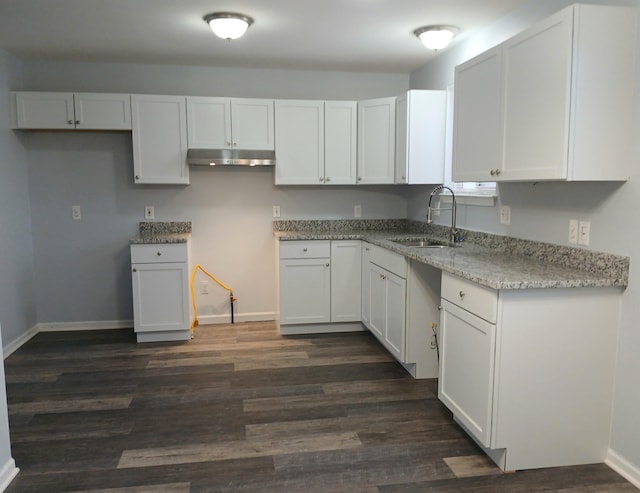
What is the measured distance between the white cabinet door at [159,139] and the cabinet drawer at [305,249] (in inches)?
41.5

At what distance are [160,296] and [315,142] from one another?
6.26 feet

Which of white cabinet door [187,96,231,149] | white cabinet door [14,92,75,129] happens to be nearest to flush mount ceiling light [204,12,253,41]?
white cabinet door [187,96,231,149]

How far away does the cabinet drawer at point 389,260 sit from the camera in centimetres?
342

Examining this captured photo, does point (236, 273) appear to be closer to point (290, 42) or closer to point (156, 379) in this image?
point (156, 379)

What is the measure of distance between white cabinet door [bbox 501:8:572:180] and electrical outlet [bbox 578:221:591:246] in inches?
14.9

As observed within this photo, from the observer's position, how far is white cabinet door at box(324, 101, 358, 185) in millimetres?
4527

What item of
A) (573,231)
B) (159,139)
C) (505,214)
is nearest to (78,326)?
(159,139)

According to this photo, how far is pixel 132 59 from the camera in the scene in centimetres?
435

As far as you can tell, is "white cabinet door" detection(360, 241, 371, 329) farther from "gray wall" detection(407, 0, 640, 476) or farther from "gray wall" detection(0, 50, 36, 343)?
"gray wall" detection(0, 50, 36, 343)

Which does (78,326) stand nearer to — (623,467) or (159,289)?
(159,289)

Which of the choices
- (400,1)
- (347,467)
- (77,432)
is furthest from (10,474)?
(400,1)

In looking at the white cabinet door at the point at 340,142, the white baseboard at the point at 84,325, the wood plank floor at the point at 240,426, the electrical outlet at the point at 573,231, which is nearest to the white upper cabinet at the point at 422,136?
the white cabinet door at the point at 340,142

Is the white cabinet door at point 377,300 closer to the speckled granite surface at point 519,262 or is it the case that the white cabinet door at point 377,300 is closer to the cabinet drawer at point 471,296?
the speckled granite surface at point 519,262

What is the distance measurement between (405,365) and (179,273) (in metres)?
2.00
